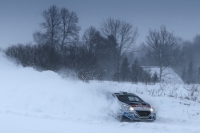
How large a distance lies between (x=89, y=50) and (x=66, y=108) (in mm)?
29998

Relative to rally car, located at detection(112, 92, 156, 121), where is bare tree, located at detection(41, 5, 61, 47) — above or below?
above

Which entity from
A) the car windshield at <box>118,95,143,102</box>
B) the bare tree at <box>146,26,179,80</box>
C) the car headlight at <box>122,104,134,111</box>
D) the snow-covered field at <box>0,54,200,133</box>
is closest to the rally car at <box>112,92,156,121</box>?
the car headlight at <box>122,104,134,111</box>

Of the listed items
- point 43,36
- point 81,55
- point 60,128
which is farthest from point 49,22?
point 60,128

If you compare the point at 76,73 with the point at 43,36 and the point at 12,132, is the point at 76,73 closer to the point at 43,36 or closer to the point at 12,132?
the point at 12,132

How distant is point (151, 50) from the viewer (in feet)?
190

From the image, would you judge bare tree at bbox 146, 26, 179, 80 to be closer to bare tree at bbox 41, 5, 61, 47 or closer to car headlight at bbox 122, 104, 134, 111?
bare tree at bbox 41, 5, 61, 47

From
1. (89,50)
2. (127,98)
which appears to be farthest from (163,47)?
(127,98)

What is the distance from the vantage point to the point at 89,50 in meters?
47.0

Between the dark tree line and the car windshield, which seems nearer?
the car windshield

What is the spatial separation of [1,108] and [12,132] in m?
6.13

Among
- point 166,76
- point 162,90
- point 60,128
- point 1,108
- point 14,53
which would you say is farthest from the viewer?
point 166,76

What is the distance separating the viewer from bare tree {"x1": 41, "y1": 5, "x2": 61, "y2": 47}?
54719 mm

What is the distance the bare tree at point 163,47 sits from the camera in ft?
174

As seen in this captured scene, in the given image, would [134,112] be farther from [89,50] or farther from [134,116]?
[89,50]
